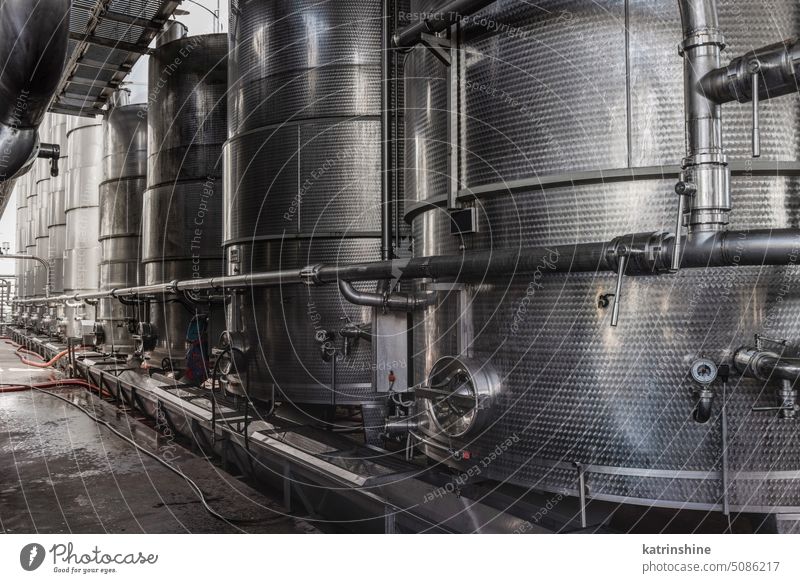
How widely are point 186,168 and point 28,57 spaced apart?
24.5 ft

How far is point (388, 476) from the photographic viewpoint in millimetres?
4031

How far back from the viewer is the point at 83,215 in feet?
55.4

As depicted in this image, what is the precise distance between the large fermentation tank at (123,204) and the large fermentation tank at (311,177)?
7.20 metres

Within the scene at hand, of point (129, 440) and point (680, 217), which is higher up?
point (680, 217)

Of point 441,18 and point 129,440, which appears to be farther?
point 129,440

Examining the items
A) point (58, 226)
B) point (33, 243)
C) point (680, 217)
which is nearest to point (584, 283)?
point (680, 217)

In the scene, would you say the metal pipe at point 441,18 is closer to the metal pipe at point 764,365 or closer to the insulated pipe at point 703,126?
the insulated pipe at point 703,126

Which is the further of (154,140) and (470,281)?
(154,140)

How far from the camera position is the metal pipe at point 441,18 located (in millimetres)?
3820

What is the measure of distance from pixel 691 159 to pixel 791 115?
0.75m

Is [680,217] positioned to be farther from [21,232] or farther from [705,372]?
[21,232]

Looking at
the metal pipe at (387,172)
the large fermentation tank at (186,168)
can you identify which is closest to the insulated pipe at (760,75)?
the metal pipe at (387,172)
